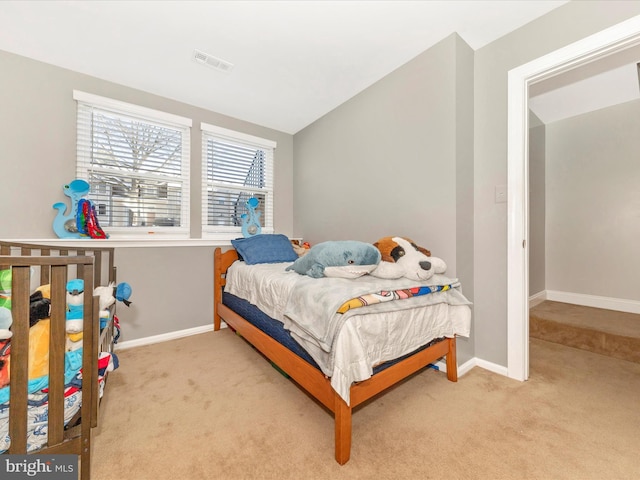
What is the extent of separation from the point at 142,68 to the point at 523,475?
3.49 metres

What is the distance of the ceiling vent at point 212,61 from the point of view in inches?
81.3

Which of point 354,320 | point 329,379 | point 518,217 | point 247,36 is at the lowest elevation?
point 329,379

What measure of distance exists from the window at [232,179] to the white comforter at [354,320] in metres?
1.40

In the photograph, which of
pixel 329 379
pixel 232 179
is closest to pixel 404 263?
pixel 329 379

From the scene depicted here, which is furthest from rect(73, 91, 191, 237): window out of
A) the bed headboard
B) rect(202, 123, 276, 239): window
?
the bed headboard

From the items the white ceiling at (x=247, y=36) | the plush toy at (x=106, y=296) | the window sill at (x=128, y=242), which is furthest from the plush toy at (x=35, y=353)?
the white ceiling at (x=247, y=36)

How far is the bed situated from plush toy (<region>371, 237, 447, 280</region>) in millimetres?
1407

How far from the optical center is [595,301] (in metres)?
3.13

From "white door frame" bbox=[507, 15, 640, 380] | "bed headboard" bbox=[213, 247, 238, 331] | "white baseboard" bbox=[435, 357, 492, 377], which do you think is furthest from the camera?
"bed headboard" bbox=[213, 247, 238, 331]

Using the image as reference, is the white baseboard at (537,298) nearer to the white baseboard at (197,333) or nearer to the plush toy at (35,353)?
the white baseboard at (197,333)

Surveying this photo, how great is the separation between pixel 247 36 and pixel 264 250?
1.72 metres

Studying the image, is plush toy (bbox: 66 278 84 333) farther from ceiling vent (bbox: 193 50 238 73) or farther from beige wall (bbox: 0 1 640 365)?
ceiling vent (bbox: 193 50 238 73)

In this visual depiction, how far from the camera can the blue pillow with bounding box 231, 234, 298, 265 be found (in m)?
2.56

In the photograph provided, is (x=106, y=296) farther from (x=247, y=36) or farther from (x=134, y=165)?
(x=247, y=36)
